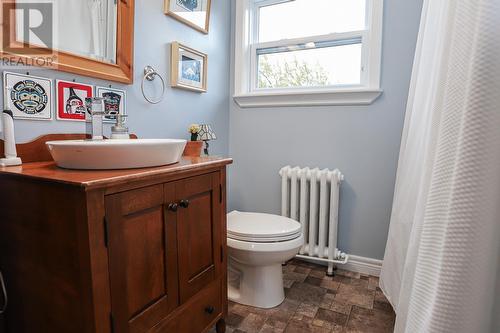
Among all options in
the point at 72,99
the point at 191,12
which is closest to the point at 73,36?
the point at 72,99

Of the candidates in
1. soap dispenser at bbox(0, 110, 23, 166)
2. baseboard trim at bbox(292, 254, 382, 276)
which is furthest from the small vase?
baseboard trim at bbox(292, 254, 382, 276)

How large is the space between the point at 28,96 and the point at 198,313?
1.00 meters

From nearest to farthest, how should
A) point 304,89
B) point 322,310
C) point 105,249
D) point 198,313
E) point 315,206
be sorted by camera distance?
1. point 105,249
2. point 198,313
3. point 322,310
4. point 315,206
5. point 304,89

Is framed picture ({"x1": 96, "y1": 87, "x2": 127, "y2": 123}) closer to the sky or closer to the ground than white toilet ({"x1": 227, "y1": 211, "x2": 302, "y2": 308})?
closer to the sky

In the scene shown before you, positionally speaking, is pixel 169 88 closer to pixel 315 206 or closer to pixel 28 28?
pixel 28 28

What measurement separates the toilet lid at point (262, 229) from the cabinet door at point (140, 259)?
511 mm

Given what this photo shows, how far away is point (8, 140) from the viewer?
95 centimetres

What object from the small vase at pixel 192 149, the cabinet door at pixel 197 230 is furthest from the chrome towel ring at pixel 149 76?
the cabinet door at pixel 197 230

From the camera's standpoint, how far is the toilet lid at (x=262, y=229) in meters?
1.48

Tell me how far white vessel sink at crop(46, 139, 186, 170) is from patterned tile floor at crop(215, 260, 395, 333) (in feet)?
3.14

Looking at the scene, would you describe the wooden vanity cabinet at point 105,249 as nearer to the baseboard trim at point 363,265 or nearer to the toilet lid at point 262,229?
the toilet lid at point 262,229

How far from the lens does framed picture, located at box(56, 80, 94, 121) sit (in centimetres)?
115

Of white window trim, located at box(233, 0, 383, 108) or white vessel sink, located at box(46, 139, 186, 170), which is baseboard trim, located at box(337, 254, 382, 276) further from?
white vessel sink, located at box(46, 139, 186, 170)

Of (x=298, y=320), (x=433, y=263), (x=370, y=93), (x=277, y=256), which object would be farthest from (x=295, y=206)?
(x=433, y=263)
